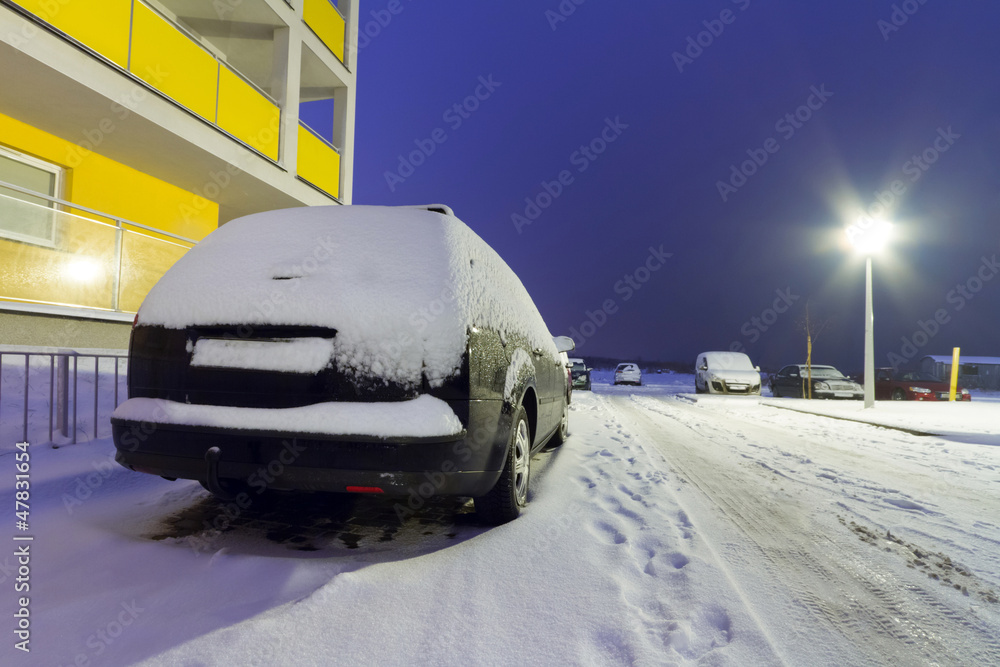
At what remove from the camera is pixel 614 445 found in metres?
6.15

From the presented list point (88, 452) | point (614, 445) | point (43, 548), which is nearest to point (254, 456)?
point (43, 548)

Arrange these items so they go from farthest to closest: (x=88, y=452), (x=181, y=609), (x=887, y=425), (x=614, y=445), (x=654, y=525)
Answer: (x=887, y=425), (x=614, y=445), (x=88, y=452), (x=654, y=525), (x=181, y=609)

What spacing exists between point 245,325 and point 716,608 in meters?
2.28

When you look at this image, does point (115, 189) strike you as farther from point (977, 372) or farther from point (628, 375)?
point (977, 372)

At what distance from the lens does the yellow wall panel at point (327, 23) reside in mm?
10086

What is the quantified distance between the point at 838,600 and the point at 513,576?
137 centimetres

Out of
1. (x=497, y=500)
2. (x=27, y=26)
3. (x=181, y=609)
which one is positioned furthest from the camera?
(x=27, y=26)

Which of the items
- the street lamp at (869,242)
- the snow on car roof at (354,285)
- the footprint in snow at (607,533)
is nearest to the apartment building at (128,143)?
the snow on car roof at (354,285)

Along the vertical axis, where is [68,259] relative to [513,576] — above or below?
above

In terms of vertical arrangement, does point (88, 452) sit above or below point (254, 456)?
below

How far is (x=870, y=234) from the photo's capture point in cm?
1388

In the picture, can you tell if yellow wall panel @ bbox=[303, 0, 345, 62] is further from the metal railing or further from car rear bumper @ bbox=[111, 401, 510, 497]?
car rear bumper @ bbox=[111, 401, 510, 497]

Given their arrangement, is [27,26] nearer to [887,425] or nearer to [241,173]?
[241,173]

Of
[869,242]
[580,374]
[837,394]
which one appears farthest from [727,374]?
[580,374]
